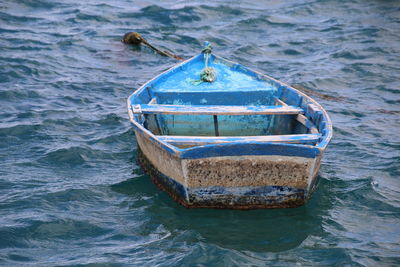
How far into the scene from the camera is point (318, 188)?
22.6ft

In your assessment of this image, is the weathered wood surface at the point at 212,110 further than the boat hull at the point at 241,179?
Yes

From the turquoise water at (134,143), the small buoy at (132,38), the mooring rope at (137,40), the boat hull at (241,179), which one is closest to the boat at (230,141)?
the boat hull at (241,179)

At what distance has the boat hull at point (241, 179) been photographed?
5.78 m

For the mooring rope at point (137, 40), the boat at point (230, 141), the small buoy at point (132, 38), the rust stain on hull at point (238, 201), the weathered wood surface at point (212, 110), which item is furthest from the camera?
the small buoy at point (132, 38)

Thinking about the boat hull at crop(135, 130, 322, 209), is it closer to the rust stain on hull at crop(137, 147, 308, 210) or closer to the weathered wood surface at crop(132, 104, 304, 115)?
the rust stain on hull at crop(137, 147, 308, 210)

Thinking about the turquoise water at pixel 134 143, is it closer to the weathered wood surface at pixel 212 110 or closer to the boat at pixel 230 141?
the boat at pixel 230 141

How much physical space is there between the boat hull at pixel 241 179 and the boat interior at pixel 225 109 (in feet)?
2.55

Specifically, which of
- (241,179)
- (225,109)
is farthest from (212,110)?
(241,179)

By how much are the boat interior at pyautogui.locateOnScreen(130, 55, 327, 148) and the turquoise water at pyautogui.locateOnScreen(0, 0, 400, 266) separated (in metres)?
0.75

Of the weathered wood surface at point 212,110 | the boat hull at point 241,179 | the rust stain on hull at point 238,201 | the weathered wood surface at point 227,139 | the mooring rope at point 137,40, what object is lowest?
the rust stain on hull at point 238,201

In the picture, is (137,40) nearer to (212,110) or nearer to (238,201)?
(212,110)

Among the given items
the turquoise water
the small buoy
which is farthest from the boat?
the small buoy

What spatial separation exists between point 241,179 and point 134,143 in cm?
287

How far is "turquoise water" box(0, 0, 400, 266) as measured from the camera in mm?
5660
